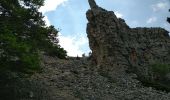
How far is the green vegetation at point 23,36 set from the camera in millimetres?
37875

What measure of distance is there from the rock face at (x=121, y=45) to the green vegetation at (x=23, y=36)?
32.2m

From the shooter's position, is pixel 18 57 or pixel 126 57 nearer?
pixel 18 57

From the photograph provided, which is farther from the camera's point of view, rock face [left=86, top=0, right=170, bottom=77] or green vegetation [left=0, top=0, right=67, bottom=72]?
rock face [left=86, top=0, right=170, bottom=77]

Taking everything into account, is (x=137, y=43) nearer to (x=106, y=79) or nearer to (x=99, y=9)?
(x=99, y=9)

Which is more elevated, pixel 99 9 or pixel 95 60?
pixel 99 9

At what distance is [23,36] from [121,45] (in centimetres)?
3812

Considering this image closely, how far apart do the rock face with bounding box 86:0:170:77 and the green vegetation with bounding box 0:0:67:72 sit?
32.2 meters

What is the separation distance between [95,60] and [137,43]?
29.8 feet

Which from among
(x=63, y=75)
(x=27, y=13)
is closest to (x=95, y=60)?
(x=63, y=75)

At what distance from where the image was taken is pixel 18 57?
38875mm

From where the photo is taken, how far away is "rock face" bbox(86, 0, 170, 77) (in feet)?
252

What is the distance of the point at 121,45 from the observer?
78625mm

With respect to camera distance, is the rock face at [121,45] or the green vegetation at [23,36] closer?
A: the green vegetation at [23,36]

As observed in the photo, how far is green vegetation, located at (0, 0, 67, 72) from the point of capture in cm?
3788
